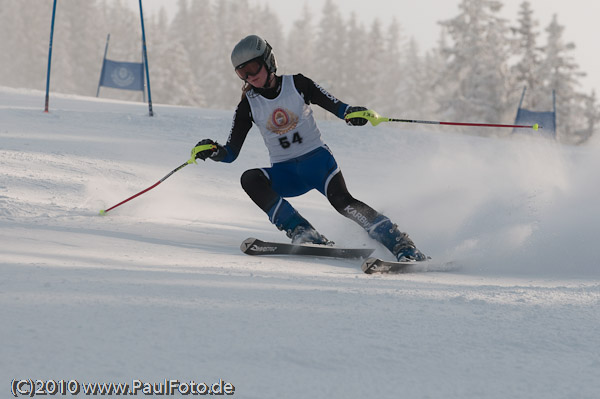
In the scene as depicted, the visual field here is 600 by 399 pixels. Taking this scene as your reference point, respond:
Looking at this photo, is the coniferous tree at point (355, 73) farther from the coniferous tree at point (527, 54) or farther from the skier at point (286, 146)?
the skier at point (286, 146)

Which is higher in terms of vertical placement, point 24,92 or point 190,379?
point 24,92

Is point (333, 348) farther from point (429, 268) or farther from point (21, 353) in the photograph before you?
point (429, 268)

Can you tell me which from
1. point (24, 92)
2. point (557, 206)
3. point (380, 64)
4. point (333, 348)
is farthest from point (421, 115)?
point (333, 348)

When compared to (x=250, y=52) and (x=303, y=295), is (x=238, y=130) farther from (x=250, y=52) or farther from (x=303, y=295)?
(x=303, y=295)

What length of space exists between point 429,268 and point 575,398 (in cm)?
218

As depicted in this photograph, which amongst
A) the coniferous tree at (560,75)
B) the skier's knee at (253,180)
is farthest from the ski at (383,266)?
the coniferous tree at (560,75)

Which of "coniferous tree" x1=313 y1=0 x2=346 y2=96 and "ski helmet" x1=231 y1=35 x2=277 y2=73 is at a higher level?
"coniferous tree" x1=313 y1=0 x2=346 y2=96

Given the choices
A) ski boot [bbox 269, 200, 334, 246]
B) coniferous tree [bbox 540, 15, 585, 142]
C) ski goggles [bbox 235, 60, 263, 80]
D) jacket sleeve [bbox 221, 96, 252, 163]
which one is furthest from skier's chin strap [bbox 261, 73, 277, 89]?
coniferous tree [bbox 540, 15, 585, 142]

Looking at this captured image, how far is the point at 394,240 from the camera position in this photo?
159 inches

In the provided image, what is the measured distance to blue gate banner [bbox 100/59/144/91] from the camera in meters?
17.5

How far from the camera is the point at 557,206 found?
16.2 ft

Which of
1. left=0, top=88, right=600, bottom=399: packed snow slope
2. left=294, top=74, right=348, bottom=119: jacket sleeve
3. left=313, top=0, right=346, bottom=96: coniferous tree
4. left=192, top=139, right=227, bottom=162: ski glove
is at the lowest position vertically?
left=0, top=88, right=600, bottom=399: packed snow slope

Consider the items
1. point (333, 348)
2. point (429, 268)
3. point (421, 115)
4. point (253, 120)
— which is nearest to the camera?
point (333, 348)

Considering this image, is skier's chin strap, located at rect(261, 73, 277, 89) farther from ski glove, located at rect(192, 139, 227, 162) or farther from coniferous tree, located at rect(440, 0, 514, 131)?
coniferous tree, located at rect(440, 0, 514, 131)
